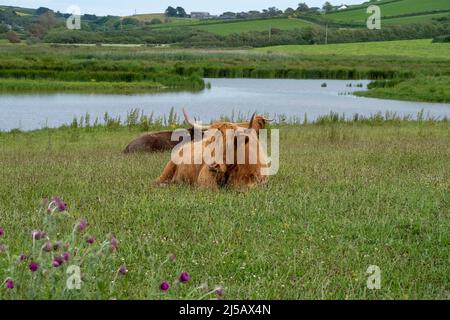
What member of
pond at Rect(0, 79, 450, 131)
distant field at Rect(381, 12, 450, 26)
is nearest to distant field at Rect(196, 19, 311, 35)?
distant field at Rect(381, 12, 450, 26)

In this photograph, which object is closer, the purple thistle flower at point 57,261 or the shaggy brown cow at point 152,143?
the purple thistle flower at point 57,261

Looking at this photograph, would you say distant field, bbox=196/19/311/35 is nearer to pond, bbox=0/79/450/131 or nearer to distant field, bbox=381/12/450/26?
distant field, bbox=381/12/450/26

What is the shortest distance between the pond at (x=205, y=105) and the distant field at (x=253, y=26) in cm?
7379

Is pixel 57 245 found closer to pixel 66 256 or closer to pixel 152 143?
pixel 66 256

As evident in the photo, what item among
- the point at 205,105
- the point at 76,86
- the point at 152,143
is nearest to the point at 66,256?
the point at 152,143

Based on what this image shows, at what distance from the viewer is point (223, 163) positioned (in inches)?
380

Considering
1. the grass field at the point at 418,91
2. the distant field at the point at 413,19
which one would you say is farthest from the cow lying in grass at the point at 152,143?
the distant field at the point at 413,19

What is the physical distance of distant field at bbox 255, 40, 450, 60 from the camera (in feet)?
279

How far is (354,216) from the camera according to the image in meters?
7.60

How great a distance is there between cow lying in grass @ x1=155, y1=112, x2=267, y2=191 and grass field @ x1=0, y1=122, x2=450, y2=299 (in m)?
0.31

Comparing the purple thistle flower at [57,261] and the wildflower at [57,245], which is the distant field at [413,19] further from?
the purple thistle flower at [57,261]

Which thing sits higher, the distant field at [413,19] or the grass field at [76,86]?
the distant field at [413,19]

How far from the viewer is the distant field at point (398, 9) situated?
112375 mm

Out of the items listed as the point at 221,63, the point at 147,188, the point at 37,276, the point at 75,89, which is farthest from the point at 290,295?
the point at 221,63
